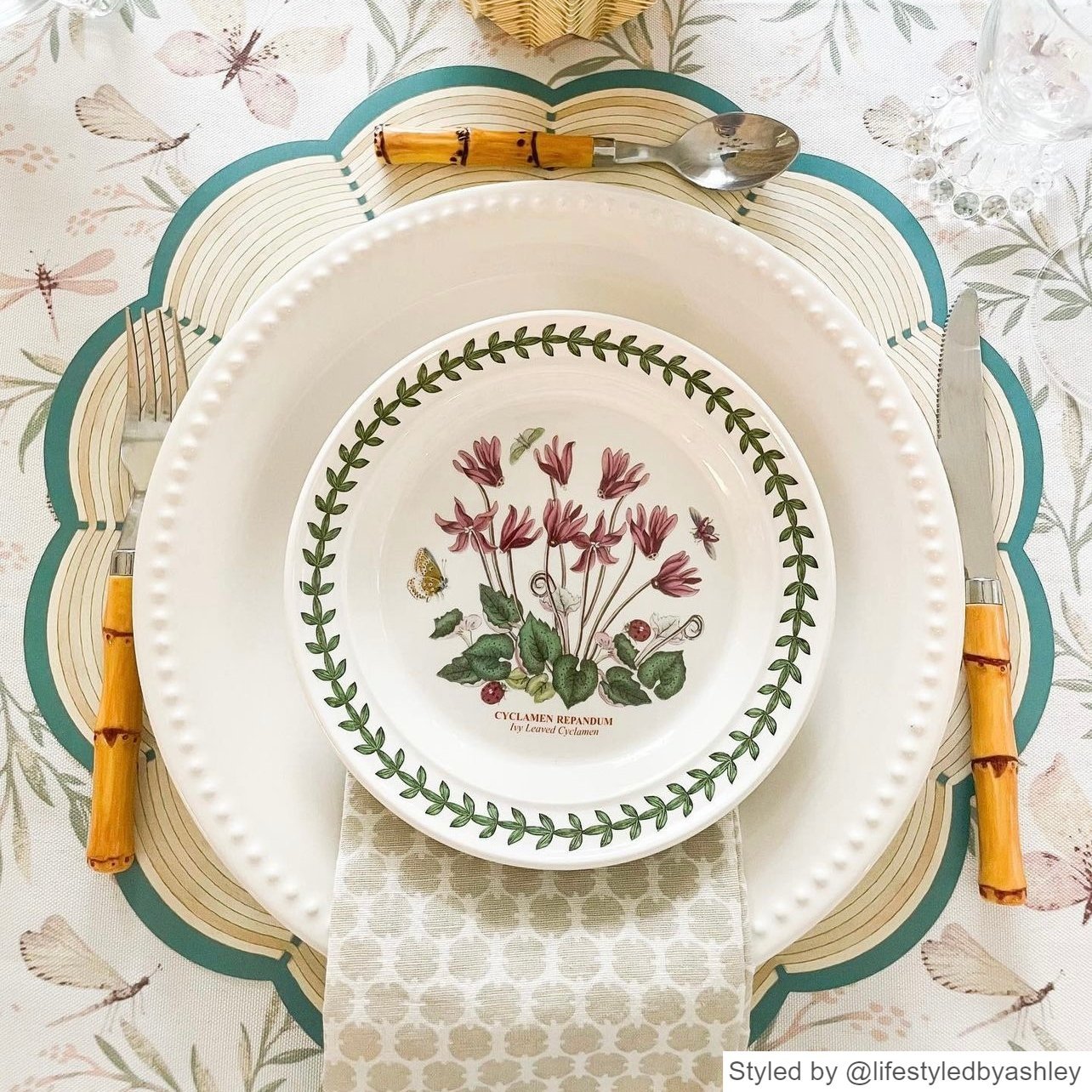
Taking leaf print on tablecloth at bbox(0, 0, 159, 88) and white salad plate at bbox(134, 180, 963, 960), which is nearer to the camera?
white salad plate at bbox(134, 180, 963, 960)

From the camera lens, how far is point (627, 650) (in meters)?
0.56

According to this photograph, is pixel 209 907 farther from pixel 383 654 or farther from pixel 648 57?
pixel 648 57

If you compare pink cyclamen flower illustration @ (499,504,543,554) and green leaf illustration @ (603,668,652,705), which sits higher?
pink cyclamen flower illustration @ (499,504,543,554)

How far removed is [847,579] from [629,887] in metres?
0.23

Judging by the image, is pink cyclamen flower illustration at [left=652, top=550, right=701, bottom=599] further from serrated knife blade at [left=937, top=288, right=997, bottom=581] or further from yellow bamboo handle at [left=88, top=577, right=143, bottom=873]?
yellow bamboo handle at [left=88, top=577, right=143, bottom=873]

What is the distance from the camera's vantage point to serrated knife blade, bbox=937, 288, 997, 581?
1.92 feet

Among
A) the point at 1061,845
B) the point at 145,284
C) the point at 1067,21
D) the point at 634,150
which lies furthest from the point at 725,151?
the point at 1061,845

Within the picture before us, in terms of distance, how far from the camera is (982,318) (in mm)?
636

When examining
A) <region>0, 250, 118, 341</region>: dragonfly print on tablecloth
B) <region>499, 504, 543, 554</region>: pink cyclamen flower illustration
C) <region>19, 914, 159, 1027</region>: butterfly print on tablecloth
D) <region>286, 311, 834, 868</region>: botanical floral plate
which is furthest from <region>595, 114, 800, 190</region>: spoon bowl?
<region>19, 914, 159, 1027</region>: butterfly print on tablecloth

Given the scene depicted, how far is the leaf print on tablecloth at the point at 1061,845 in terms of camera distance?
60 cm

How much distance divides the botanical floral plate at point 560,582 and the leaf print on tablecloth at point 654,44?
23cm

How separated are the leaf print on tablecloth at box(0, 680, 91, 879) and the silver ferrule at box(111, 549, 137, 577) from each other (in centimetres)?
11

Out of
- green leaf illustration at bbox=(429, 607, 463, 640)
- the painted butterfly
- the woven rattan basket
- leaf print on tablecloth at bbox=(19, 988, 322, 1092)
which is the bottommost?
leaf print on tablecloth at bbox=(19, 988, 322, 1092)

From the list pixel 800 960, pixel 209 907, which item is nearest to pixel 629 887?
pixel 800 960
